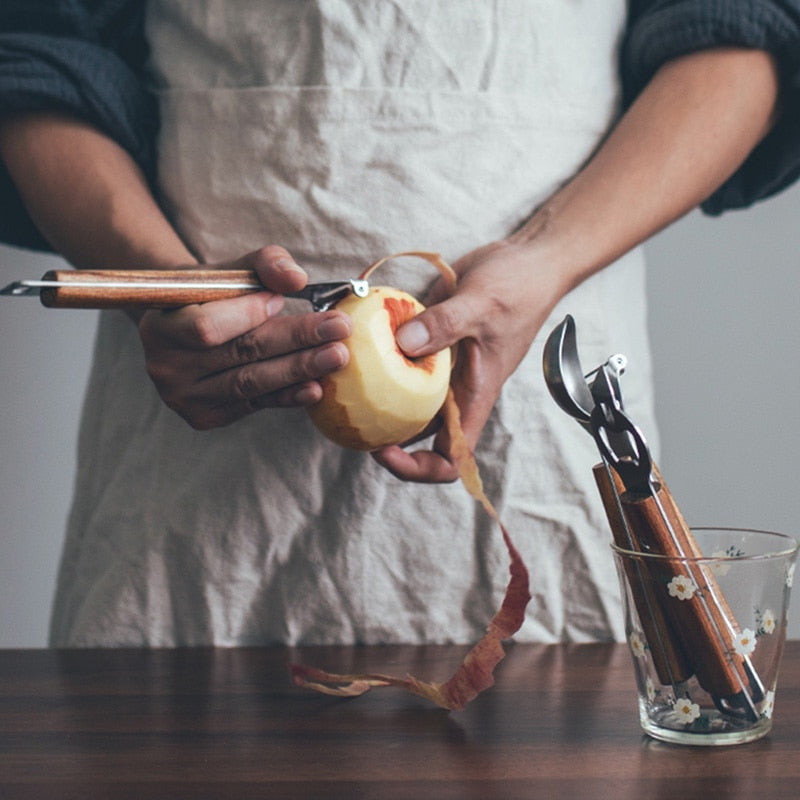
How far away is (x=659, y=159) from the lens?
0.76 meters

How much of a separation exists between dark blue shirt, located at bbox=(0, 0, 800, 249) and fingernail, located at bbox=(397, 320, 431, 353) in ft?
1.05

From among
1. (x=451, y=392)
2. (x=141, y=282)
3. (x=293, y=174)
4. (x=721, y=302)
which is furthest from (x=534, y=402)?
(x=721, y=302)

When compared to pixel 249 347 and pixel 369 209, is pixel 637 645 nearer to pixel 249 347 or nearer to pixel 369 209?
pixel 249 347

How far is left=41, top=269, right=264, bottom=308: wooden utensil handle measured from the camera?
0.51 metres

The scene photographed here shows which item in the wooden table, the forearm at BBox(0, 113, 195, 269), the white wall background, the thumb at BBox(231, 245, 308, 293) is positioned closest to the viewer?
the wooden table

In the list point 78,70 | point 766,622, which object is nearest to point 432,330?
point 766,622

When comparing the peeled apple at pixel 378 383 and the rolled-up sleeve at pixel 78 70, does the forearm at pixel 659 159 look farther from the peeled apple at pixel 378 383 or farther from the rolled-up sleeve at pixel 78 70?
the rolled-up sleeve at pixel 78 70

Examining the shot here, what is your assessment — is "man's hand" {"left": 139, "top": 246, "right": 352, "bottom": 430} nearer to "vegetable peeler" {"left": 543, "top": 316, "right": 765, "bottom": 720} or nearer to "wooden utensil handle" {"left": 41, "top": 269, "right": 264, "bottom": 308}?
"wooden utensil handle" {"left": 41, "top": 269, "right": 264, "bottom": 308}

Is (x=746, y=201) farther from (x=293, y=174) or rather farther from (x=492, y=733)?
(x=492, y=733)

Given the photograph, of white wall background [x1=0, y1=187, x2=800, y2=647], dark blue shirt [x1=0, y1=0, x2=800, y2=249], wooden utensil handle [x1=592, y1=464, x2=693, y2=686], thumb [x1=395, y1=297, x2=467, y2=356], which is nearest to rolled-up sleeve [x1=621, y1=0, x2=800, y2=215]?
dark blue shirt [x1=0, y1=0, x2=800, y2=249]

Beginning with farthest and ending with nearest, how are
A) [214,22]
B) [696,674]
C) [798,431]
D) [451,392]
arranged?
[798,431] → [214,22] → [451,392] → [696,674]

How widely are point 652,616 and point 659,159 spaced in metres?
0.39

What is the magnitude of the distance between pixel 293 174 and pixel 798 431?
36.4 inches

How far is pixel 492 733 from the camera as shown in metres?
0.50
